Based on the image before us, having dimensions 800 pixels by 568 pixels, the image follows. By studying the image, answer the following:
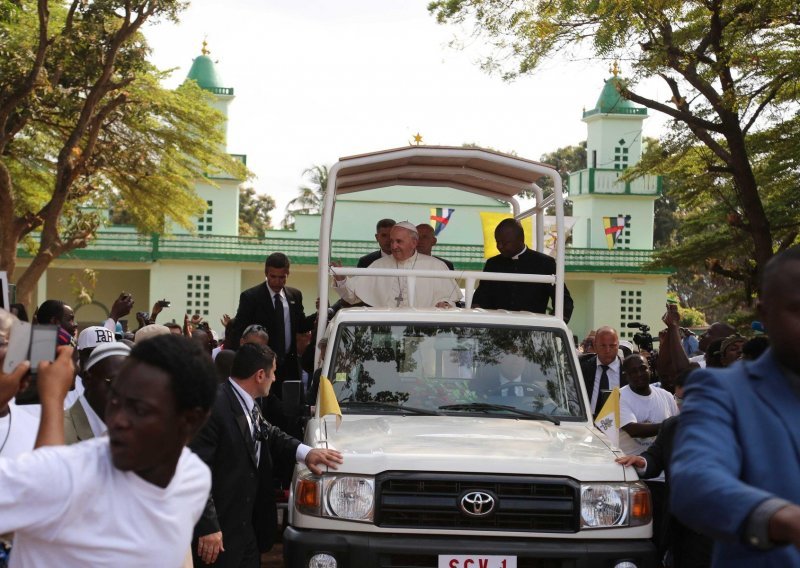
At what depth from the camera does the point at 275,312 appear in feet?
33.9

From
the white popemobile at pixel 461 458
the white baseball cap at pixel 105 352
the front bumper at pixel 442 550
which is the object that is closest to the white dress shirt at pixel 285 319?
the white popemobile at pixel 461 458

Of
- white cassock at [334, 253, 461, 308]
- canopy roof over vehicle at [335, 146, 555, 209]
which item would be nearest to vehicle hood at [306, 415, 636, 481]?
white cassock at [334, 253, 461, 308]

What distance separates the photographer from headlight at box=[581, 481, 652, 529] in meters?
6.29

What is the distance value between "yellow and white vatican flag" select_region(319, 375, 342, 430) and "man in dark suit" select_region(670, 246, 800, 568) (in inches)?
165

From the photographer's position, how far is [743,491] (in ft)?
8.25

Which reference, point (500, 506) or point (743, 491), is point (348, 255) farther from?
point (743, 491)

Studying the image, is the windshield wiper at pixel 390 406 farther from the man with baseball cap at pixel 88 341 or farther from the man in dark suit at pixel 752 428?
the man in dark suit at pixel 752 428

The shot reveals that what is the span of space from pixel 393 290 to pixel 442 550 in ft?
11.1

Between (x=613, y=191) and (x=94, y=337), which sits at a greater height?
(x=613, y=191)

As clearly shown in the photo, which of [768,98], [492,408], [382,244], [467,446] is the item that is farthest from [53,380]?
[768,98]

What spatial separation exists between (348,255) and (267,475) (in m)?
32.4

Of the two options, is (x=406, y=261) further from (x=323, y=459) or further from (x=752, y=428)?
(x=752, y=428)

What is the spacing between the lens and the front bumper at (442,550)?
617cm

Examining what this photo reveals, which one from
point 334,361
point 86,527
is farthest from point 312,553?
point 86,527
